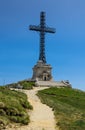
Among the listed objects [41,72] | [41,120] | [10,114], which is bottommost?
[41,120]

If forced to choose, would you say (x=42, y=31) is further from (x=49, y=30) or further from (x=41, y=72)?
(x=41, y=72)

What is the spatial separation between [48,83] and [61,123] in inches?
1951

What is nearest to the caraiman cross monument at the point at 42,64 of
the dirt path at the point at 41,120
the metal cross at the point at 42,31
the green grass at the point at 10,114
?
the metal cross at the point at 42,31

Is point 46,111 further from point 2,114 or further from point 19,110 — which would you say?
point 2,114

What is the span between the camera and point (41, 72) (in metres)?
83.1

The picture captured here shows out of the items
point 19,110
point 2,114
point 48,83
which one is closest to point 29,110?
point 19,110

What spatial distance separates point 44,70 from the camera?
83.2m

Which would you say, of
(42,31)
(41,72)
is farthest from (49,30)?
(41,72)

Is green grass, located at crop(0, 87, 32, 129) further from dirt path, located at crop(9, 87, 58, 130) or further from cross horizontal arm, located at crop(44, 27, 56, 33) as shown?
cross horizontal arm, located at crop(44, 27, 56, 33)

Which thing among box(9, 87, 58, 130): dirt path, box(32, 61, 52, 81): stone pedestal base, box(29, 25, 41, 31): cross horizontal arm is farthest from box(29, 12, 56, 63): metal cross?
box(9, 87, 58, 130): dirt path

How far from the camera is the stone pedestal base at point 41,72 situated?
8250 centimetres

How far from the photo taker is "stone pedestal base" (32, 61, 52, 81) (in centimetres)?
8250

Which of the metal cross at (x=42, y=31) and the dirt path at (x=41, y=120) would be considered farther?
the metal cross at (x=42, y=31)

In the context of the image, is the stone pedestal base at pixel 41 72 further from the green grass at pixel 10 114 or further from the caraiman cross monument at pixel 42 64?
the green grass at pixel 10 114
